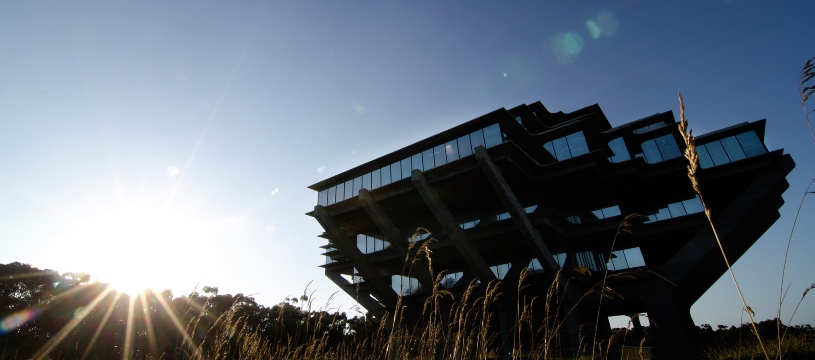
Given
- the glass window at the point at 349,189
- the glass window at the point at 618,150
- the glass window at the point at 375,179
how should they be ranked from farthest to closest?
1. the glass window at the point at 349,189
2. the glass window at the point at 375,179
3. the glass window at the point at 618,150

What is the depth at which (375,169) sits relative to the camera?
91.6ft

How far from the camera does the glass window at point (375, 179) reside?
1038 inches

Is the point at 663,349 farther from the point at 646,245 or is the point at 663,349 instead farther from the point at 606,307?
the point at 606,307

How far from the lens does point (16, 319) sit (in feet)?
86.1

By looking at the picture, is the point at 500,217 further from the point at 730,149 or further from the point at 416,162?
the point at 730,149

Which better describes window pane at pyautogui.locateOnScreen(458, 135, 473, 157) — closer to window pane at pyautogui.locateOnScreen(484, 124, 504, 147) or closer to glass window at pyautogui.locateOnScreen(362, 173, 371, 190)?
window pane at pyautogui.locateOnScreen(484, 124, 504, 147)

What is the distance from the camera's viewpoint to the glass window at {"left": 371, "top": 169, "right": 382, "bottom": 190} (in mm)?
26361

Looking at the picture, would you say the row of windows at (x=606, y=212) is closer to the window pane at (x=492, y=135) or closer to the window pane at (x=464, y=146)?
the window pane at (x=492, y=135)

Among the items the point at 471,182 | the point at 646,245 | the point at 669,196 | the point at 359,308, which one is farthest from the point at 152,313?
the point at 669,196

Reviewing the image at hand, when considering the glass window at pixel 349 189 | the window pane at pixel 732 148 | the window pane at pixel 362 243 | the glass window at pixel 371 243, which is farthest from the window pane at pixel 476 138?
the window pane at pixel 732 148

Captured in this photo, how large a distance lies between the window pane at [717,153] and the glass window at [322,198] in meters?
25.9

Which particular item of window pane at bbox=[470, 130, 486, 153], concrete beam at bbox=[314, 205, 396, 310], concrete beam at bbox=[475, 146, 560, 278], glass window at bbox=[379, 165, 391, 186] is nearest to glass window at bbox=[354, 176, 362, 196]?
glass window at bbox=[379, 165, 391, 186]

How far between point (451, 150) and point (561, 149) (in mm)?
6982

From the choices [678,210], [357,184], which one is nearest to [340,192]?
[357,184]
